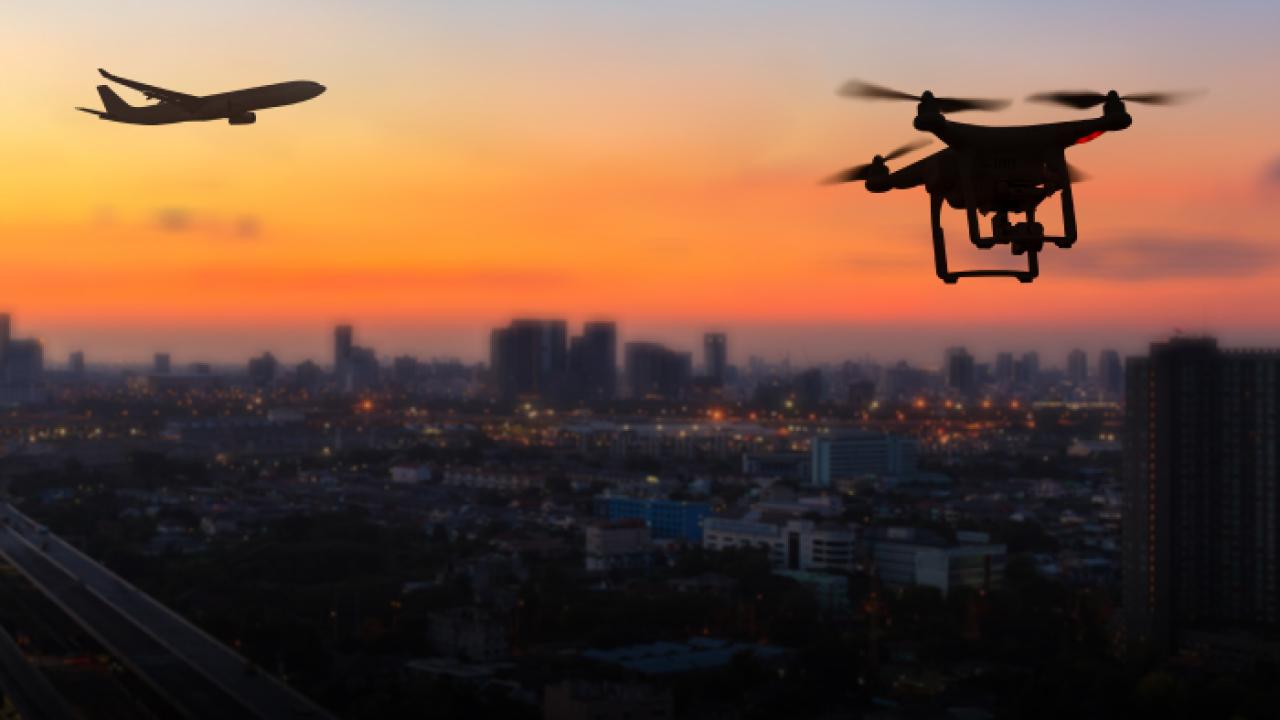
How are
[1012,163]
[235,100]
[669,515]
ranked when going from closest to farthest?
1. [1012,163]
2. [235,100]
3. [669,515]

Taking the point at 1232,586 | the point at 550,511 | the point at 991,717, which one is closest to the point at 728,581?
the point at 1232,586

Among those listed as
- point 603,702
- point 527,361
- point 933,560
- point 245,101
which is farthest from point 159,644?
point 527,361

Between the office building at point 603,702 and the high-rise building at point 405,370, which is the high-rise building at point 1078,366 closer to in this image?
the high-rise building at point 405,370

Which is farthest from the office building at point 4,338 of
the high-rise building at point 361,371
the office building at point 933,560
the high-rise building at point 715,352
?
the office building at point 933,560

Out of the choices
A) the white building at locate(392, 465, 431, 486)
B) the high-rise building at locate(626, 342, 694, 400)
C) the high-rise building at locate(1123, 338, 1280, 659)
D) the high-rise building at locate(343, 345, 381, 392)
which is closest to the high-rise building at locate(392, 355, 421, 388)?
the high-rise building at locate(343, 345, 381, 392)

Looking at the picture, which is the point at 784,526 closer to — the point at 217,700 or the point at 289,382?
the point at 217,700

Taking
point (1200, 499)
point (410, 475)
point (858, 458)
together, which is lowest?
point (410, 475)

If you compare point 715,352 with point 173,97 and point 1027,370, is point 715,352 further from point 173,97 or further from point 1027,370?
point 173,97
